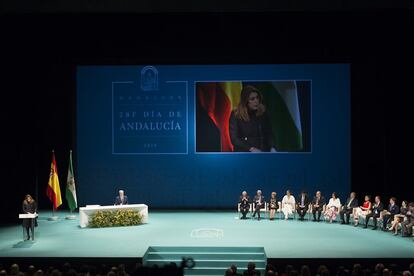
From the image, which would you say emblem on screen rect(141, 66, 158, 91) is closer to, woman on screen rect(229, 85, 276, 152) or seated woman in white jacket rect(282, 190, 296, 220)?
woman on screen rect(229, 85, 276, 152)

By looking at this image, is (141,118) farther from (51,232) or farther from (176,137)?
(51,232)

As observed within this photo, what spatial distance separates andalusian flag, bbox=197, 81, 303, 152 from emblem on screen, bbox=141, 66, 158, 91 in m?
1.68

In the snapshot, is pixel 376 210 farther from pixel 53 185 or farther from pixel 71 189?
pixel 53 185

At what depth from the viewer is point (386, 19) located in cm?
1521

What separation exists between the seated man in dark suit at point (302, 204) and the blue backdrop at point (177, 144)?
188 centimetres

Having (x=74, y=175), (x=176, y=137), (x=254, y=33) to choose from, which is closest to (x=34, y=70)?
(x=74, y=175)

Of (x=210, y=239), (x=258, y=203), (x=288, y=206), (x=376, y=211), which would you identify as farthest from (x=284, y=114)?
(x=210, y=239)

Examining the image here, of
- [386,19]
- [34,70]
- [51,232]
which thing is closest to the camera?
[51,232]

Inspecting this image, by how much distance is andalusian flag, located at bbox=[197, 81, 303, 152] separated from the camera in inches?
693

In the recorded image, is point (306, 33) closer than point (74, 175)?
Yes

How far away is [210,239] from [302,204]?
377 centimetres

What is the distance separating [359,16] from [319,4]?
140 inches

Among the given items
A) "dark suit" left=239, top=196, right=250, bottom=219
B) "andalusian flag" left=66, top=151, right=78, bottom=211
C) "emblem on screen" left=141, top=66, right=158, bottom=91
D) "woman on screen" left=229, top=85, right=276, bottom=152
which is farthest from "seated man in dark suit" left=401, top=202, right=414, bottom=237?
"andalusian flag" left=66, top=151, right=78, bottom=211

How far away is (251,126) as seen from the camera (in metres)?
17.6
